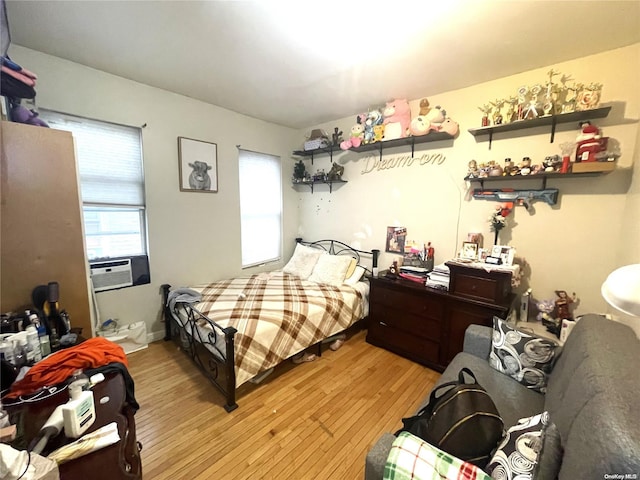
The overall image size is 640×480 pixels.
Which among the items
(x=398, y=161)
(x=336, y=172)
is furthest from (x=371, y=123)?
(x=336, y=172)

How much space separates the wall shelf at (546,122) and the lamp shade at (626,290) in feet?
5.94

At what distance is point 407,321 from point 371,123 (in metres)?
2.13

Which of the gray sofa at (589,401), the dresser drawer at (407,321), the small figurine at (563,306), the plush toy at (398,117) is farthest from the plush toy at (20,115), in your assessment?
the small figurine at (563,306)

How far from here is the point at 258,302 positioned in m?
2.45

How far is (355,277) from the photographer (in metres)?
3.09

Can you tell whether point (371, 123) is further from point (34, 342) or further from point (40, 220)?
point (34, 342)

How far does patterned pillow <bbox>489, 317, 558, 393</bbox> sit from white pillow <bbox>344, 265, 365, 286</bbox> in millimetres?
1544

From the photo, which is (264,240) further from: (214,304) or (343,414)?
(343,414)

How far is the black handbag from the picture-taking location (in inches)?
39.2

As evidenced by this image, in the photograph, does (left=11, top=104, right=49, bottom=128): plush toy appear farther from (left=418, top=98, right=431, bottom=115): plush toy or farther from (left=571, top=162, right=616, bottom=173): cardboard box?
(left=571, top=162, right=616, bottom=173): cardboard box

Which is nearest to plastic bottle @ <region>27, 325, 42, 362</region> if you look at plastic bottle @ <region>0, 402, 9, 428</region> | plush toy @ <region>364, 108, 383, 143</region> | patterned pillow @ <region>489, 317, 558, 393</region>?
plastic bottle @ <region>0, 402, 9, 428</region>

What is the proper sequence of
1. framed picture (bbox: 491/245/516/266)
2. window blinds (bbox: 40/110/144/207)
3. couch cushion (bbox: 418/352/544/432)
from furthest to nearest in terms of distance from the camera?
window blinds (bbox: 40/110/144/207)
framed picture (bbox: 491/245/516/266)
couch cushion (bbox: 418/352/544/432)

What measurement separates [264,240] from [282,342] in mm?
1872

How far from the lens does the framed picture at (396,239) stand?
2.96 metres
